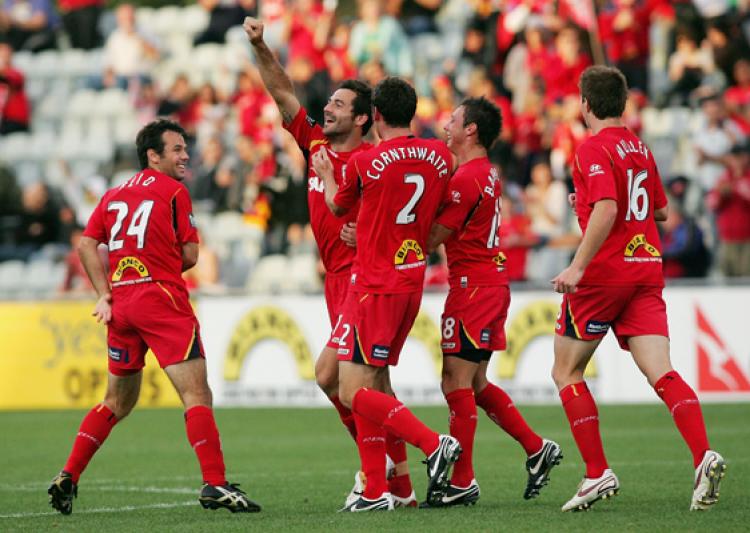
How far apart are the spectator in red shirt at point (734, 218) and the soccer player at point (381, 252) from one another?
10.2m

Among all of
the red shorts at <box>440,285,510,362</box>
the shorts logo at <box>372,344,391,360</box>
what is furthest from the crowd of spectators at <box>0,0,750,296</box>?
the shorts logo at <box>372,344,391,360</box>

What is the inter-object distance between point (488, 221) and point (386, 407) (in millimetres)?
1577

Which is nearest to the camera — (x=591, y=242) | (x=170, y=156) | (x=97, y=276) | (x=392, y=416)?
(x=591, y=242)

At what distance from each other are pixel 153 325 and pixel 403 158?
181 centimetres

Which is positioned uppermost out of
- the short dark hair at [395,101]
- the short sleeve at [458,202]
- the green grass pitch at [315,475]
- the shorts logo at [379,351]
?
the short dark hair at [395,101]

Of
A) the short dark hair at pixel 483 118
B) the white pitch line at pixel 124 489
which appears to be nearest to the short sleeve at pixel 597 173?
the short dark hair at pixel 483 118

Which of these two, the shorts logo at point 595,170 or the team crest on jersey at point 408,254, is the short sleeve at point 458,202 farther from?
the shorts logo at point 595,170

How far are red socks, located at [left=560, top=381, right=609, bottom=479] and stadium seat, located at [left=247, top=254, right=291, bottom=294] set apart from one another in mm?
11838

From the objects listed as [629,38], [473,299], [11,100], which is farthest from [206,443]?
[11,100]

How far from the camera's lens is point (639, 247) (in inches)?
317

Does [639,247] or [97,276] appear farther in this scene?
[97,276]

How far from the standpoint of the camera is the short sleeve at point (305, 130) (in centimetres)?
899

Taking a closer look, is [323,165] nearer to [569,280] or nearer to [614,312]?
[569,280]

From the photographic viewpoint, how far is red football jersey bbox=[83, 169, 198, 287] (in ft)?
28.1
